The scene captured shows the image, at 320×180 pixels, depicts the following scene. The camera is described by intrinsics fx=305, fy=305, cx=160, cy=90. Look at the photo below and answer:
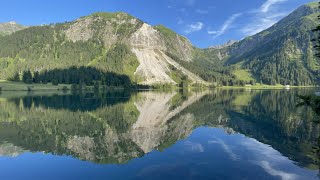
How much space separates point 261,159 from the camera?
43000mm

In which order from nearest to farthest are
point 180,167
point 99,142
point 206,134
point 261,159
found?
point 180,167 < point 261,159 < point 99,142 < point 206,134

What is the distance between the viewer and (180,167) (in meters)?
38.3

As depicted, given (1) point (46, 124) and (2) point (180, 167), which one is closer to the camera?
(2) point (180, 167)

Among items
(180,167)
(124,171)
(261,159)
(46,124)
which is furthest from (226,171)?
(46,124)

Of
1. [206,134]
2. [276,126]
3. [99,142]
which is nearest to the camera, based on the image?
[99,142]

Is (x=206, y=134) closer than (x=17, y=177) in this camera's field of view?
No

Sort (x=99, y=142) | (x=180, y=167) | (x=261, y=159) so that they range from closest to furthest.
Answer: (x=180, y=167)
(x=261, y=159)
(x=99, y=142)

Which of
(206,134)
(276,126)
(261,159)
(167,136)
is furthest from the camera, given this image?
(276,126)

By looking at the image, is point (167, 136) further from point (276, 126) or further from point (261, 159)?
point (276, 126)

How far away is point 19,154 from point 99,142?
13367mm

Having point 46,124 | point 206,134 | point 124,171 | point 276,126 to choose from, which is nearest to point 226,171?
point 124,171

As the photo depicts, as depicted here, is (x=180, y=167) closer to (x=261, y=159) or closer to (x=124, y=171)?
(x=124, y=171)

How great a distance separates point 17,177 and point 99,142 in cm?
2051

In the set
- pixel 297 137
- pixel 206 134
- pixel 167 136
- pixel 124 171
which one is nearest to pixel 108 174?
pixel 124 171
